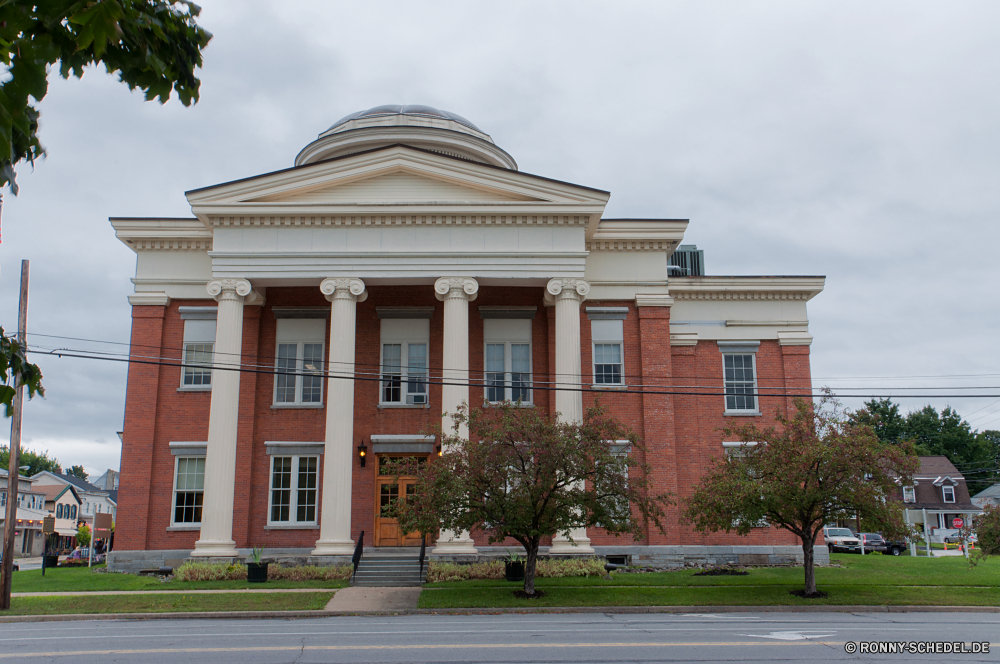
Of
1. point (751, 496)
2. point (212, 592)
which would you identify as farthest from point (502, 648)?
point (212, 592)

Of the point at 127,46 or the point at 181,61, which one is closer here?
the point at 127,46

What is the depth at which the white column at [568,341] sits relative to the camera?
2802 cm

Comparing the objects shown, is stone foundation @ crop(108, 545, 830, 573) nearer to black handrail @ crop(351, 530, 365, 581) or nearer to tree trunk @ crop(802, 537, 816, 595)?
black handrail @ crop(351, 530, 365, 581)

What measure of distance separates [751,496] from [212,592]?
1482 cm

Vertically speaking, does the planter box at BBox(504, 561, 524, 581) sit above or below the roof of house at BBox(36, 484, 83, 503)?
below

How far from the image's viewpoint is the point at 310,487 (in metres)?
29.8

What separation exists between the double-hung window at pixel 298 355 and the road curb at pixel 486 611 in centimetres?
1197

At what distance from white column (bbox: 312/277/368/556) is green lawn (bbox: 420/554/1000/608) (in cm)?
460

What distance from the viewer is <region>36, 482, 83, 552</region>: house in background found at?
273ft

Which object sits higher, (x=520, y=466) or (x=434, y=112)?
(x=434, y=112)

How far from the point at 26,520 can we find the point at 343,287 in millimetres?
61981

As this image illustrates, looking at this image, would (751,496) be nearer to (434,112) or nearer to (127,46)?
(127,46)

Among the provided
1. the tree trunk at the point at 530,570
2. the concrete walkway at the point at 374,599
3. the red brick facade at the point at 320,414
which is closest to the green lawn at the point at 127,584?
the concrete walkway at the point at 374,599

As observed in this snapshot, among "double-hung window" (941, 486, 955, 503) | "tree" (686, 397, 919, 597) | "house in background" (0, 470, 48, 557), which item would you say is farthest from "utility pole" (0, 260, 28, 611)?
"double-hung window" (941, 486, 955, 503)
